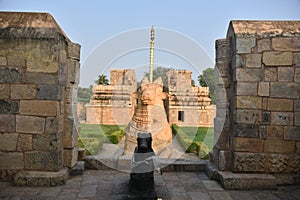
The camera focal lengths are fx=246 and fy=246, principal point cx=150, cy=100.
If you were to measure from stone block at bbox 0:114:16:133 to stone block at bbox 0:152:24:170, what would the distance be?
35cm

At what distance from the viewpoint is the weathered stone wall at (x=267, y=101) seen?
380cm

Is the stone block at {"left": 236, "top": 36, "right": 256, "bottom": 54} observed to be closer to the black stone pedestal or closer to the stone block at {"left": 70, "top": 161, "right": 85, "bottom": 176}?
the black stone pedestal

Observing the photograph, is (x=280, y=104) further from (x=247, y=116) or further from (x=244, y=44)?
(x=244, y=44)

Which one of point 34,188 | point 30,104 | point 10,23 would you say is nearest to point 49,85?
point 30,104

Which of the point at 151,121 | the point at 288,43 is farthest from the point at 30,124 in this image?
the point at 288,43

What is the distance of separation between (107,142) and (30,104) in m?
5.26

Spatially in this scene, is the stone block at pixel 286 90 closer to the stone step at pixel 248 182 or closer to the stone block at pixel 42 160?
the stone step at pixel 248 182

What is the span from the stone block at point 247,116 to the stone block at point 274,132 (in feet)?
0.72

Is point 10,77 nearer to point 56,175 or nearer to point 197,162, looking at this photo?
point 56,175

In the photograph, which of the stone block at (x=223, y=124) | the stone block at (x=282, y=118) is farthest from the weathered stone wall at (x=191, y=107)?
the stone block at (x=282, y=118)

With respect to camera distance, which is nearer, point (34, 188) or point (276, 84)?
point (34, 188)

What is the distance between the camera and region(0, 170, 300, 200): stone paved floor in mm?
3174

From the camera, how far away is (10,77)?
3.68 m

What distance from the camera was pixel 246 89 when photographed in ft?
12.5
